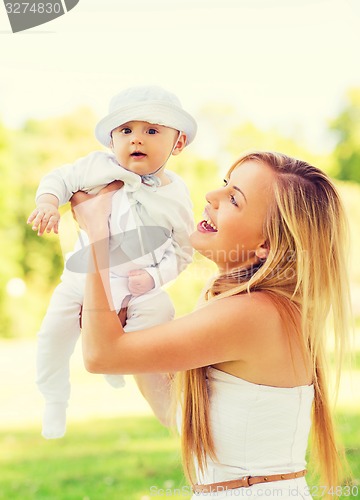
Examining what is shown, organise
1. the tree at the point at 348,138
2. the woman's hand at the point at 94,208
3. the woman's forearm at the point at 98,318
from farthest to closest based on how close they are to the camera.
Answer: the tree at the point at 348,138 < the woman's hand at the point at 94,208 < the woman's forearm at the point at 98,318

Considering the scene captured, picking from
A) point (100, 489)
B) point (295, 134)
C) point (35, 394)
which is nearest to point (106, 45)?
point (295, 134)

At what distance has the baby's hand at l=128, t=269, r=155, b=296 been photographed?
206cm

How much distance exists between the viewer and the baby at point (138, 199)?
6.63ft

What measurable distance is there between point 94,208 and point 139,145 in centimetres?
23

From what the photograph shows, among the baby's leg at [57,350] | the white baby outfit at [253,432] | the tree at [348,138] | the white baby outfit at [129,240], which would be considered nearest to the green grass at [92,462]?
the baby's leg at [57,350]

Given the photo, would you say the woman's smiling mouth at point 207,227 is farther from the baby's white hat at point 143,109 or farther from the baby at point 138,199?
the baby's white hat at point 143,109

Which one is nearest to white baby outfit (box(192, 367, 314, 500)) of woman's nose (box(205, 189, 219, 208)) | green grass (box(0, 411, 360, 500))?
woman's nose (box(205, 189, 219, 208))

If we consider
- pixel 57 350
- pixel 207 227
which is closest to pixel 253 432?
pixel 207 227

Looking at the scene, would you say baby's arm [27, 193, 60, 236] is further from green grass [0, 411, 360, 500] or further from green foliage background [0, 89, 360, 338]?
green foliage background [0, 89, 360, 338]

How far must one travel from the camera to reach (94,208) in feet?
6.39

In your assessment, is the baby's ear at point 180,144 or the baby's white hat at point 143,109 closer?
the baby's white hat at point 143,109

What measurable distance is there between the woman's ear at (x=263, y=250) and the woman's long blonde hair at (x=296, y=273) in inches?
0.9

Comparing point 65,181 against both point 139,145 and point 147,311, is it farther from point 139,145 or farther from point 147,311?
point 147,311

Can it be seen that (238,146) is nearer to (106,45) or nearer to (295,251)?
(106,45)
